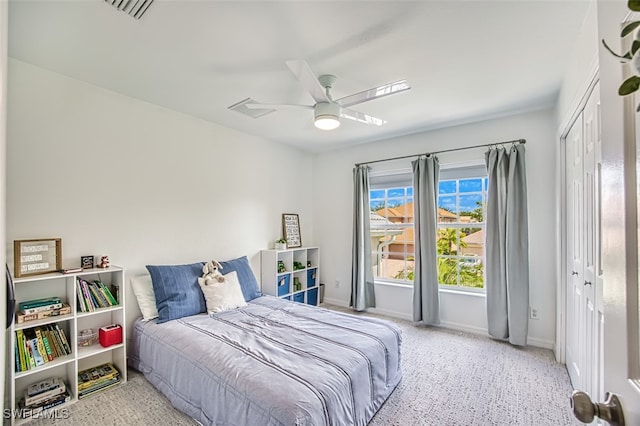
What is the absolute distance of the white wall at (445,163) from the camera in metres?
3.11

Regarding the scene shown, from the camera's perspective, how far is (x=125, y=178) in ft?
9.08

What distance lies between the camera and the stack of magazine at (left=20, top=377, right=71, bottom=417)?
79.9 inches

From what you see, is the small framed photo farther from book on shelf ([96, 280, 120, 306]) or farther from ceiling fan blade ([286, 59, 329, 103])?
ceiling fan blade ([286, 59, 329, 103])

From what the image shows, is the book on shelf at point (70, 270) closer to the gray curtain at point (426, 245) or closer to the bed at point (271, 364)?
the bed at point (271, 364)

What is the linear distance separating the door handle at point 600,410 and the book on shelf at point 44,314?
291cm

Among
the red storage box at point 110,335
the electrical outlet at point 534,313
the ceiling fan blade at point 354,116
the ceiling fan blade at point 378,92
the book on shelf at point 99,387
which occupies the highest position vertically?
the ceiling fan blade at point 378,92

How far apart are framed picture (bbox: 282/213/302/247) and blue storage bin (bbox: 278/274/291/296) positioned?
50cm

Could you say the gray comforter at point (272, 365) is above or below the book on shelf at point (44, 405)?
above

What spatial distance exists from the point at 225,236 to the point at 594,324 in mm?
3407

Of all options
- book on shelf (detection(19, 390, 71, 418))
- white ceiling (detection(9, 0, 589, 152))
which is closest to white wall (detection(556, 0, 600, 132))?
white ceiling (detection(9, 0, 589, 152))

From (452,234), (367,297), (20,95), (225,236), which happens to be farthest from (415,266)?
(20,95)

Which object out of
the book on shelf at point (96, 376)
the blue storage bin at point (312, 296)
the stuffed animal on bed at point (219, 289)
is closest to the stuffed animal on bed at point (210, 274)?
the stuffed animal on bed at point (219, 289)

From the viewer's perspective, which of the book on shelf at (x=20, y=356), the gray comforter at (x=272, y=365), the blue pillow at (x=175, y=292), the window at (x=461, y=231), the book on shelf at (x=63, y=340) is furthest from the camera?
the window at (x=461, y=231)

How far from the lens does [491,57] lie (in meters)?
2.14
